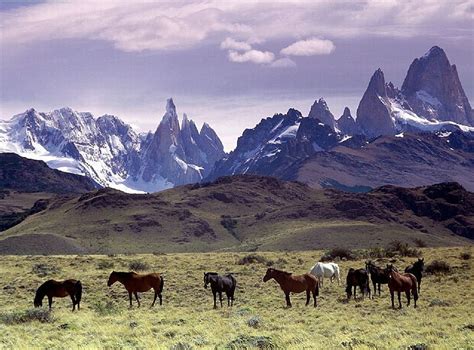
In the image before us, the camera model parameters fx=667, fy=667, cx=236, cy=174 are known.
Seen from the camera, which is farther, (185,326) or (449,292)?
(449,292)

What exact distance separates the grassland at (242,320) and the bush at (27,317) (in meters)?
0.07

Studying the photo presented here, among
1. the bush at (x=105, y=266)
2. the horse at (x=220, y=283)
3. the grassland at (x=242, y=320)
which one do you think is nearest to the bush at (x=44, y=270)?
the grassland at (x=242, y=320)

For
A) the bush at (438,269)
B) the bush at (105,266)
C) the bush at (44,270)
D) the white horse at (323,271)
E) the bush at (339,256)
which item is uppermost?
the bush at (44,270)

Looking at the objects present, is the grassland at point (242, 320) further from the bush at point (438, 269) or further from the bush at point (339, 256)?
the bush at point (339, 256)

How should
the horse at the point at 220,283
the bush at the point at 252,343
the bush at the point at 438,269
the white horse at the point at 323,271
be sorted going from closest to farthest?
1. the bush at the point at 252,343
2. the horse at the point at 220,283
3. the white horse at the point at 323,271
4. the bush at the point at 438,269

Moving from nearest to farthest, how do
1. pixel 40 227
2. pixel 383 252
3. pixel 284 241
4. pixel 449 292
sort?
1. pixel 449 292
2. pixel 383 252
3. pixel 284 241
4. pixel 40 227

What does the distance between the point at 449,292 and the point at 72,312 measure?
1947 cm

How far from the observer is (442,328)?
23.6m

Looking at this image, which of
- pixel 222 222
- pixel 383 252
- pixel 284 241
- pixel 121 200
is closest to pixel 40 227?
pixel 121 200

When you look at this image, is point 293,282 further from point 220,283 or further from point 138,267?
point 138,267

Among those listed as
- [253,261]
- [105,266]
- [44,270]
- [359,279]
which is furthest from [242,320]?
[253,261]

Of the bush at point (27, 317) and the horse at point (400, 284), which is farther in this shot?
the horse at point (400, 284)

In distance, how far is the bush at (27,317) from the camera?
85.8 ft

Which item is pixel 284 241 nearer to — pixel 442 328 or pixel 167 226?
pixel 167 226
